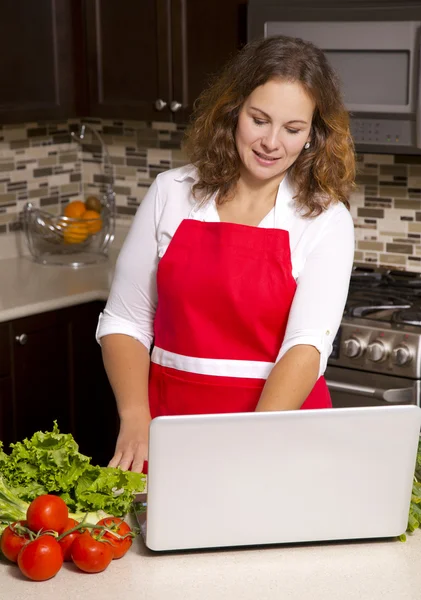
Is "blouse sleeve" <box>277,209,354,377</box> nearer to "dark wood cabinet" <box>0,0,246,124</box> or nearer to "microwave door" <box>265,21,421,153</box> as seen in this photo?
"microwave door" <box>265,21,421,153</box>

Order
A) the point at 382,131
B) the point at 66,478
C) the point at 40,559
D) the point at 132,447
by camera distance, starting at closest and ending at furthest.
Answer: the point at 40,559, the point at 66,478, the point at 132,447, the point at 382,131

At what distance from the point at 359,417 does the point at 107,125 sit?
2.70 meters

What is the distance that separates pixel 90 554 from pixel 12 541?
0.41 ft

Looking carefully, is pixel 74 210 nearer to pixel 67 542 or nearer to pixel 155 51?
pixel 155 51

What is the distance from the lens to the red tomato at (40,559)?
1.38m

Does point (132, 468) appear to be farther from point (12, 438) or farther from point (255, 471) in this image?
point (12, 438)

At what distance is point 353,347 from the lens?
2875mm

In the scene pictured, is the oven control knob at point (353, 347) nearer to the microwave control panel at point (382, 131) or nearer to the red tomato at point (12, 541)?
the microwave control panel at point (382, 131)

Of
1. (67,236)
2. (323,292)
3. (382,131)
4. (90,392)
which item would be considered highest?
(382,131)

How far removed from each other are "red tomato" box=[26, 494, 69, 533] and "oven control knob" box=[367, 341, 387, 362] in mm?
1562

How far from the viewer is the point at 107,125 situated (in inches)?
152

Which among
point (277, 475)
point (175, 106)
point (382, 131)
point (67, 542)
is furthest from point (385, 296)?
point (67, 542)

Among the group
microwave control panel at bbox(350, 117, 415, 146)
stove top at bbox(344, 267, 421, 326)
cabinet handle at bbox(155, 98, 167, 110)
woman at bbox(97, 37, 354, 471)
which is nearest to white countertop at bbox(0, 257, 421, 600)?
woman at bbox(97, 37, 354, 471)

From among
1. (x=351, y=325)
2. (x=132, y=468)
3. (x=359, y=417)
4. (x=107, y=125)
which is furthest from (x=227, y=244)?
(x=107, y=125)
